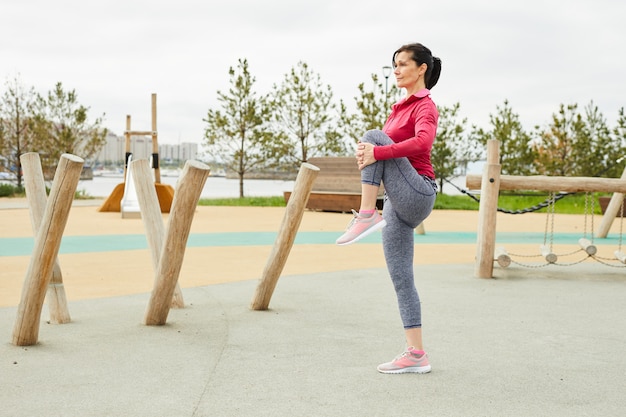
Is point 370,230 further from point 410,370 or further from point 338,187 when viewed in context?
point 338,187

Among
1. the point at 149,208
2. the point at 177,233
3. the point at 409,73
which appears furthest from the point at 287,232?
the point at 409,73

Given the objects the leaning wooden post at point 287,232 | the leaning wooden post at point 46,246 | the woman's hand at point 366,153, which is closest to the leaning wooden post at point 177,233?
the leaning wooden post at point 46,246

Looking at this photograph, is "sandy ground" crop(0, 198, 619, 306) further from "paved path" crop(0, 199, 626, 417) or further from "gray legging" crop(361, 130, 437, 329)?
"gray legging" crop(361, 130, 437, 329)

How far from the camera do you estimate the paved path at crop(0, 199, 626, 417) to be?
317 cm

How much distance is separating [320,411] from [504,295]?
3.81m

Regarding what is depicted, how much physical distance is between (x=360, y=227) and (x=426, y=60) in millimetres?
922

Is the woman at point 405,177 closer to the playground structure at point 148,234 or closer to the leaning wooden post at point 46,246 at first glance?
the playground structure at point 148,234

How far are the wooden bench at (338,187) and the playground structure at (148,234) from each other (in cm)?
1206

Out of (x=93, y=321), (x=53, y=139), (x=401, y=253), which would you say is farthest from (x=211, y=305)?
(x=53, y=139)

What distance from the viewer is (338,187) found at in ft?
59.7

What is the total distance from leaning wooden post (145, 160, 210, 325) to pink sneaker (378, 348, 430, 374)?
1443 millimetres

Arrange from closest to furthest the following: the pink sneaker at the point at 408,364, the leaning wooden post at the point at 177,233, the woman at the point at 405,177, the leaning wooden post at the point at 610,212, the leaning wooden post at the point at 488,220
A: the woman at the point at 405,177, the pink sneaker at the point at 408,364, the leaning wooden post at the point at 177,233, the leaning wooden post at the point at 488,220, the leaning wooden post at the point at 610,212

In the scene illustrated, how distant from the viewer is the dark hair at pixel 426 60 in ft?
11.4

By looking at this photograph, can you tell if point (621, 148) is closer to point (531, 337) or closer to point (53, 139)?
point (53, 139)
